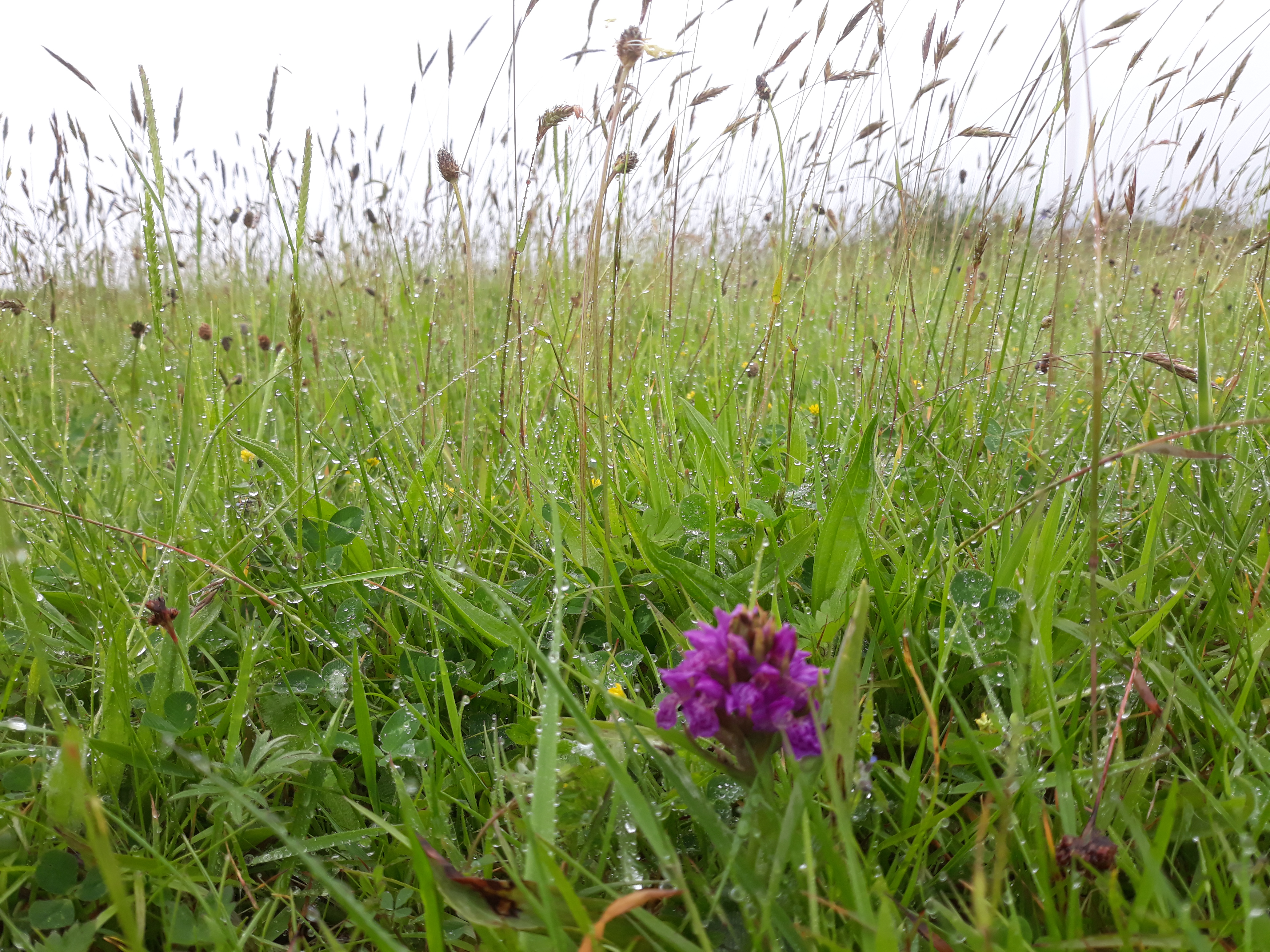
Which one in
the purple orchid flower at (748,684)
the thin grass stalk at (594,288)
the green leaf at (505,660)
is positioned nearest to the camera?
the purple orchid flower at (748,684)

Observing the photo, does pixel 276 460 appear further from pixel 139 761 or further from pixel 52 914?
pixel 52 914

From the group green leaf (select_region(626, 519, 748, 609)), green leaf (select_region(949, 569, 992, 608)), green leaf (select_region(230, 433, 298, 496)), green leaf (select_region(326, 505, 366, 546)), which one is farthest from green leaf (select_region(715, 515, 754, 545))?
green leaf (select_region(230, 433, 298, 496))

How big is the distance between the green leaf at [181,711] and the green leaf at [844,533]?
0.89 m

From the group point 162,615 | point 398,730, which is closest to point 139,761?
point 162,615

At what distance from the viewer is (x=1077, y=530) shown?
1392 mm

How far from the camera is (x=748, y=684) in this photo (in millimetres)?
664

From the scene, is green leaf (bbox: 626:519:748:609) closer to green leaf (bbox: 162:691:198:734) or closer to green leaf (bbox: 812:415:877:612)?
green leaf (bbox: 812:415:877:612)

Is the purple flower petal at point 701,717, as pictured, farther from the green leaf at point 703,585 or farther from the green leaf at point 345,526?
the green leaf at point 345,526

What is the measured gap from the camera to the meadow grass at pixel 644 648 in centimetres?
71

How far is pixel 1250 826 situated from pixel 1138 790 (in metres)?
0.10

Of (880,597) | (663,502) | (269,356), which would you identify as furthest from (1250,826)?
(269,356)

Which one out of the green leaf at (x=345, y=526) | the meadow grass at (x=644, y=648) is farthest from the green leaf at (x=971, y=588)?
the green leaf at (x=345, y=526)

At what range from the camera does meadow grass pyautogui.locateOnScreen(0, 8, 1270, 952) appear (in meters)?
0.71

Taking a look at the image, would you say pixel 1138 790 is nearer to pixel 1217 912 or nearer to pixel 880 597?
pixel 1217 912
